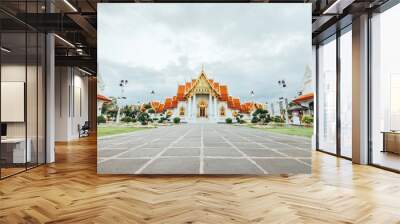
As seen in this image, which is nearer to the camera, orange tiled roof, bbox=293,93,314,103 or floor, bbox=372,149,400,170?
orange tiled roof, bbox=293,93,314,103

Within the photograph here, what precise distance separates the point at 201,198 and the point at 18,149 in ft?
12.7

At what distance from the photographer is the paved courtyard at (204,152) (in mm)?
6055

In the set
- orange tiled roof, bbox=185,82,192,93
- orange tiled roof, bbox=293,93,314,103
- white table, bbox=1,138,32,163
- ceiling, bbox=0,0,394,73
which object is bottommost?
white table, bbox=1,138,32,163

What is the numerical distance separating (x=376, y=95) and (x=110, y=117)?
17.7ft

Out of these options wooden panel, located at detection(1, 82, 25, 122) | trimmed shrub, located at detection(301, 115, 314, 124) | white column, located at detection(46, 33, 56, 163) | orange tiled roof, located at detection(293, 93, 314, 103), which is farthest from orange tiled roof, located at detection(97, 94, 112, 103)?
trimmed shrub, located at detection(301, 115, 314, 124)

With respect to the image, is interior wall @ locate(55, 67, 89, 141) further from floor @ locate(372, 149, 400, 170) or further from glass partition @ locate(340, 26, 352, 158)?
floor @ locate(372, 149, 400, 170)

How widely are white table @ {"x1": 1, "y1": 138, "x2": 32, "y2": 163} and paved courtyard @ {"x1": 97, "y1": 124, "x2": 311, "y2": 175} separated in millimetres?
1538

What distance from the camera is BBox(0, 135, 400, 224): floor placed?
12.1ft

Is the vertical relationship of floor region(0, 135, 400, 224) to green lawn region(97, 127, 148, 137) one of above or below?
below

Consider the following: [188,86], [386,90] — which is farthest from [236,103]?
[386,90]

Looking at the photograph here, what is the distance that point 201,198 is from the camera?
4.48 meters

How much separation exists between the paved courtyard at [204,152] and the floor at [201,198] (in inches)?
6.5

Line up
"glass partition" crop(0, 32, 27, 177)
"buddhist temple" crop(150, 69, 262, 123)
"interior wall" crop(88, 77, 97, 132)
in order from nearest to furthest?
1. "glass partition" crop(0, 32, 27, 177)
2. "buddhist temple" crop(150, 69, 262, 123)
3. "interior wall" crop(88, 77, 97, 132)

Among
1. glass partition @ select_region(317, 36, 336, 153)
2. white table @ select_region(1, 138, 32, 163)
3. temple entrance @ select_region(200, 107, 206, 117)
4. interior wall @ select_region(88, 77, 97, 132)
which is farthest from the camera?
interior wall @ select_region(88, 77, 97, 132)
